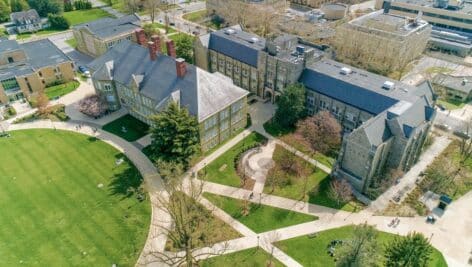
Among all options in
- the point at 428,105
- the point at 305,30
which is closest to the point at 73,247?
the point at 428,105

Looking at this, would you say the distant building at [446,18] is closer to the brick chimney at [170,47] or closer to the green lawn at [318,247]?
the brick chimney at [170,47]

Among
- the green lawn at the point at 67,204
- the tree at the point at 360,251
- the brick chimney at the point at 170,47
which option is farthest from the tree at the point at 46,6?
the tree at the point at 360,251

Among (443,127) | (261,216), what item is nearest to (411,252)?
(261,216)

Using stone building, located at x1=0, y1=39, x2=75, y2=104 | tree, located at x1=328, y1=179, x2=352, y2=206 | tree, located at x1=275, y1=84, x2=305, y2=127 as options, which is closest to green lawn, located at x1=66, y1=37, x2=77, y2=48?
stone building, located at x1=0, y1=39, x2=75, y2=104

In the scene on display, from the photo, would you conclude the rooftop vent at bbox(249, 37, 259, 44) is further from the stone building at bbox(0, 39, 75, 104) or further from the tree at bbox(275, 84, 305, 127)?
the stone building at bbox(0, 39, 75, 104)

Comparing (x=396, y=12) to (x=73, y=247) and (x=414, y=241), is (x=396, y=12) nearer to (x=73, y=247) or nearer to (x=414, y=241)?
(x=414, y=241)

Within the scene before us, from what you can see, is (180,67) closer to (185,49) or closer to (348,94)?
(185,49)

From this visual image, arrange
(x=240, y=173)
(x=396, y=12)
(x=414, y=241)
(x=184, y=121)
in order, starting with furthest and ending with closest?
(x=396, y=12)
(x=240, y=173)
(x=184, y=121)
(x=414, y=241)
